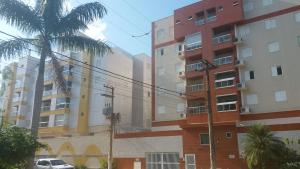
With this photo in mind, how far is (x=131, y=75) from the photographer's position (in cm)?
5119

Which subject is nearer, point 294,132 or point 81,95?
point 294,132

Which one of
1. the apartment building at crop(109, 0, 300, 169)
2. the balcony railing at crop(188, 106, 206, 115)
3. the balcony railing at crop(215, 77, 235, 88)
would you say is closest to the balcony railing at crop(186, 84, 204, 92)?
the apartment building at crop(109, 0, 300, 169)

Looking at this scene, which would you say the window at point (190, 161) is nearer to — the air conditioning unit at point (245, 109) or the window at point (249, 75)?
the air conditioning unit at point (245, 109)

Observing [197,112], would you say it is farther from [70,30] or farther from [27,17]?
[27,17]

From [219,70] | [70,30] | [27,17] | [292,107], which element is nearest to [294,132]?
A: [292,107]

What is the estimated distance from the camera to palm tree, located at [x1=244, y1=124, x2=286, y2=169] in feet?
81.5

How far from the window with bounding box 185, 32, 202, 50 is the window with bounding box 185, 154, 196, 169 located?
516 inches

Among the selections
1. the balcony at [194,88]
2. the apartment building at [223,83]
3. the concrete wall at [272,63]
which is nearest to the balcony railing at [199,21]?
the apartment building at [223,83]

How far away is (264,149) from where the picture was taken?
25.0m

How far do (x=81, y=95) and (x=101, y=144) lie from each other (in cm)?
1342

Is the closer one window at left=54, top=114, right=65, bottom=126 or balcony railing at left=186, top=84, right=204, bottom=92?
balcony railing at left=186, top=84, right=204, bottom=92

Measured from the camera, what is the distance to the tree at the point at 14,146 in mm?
15236

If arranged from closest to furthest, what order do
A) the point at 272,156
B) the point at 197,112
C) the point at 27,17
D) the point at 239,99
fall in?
the point at 27,17, the point at 272,156, the point at 239,99, the point at 197,112

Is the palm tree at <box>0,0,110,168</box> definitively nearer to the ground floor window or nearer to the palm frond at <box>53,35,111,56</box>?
the palm frond at <box>53,35,111,56</box>
